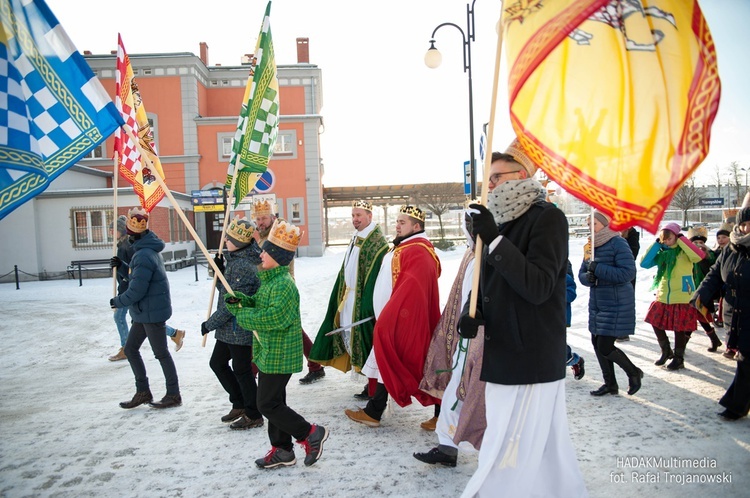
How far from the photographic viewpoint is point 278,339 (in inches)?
141

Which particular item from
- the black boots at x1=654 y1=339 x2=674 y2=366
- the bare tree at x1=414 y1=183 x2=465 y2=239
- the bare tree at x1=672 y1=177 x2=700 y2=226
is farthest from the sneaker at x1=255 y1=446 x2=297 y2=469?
the bare tree at x1=672 y1=177 x2=700 y2=226

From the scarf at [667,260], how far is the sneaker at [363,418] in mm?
4224

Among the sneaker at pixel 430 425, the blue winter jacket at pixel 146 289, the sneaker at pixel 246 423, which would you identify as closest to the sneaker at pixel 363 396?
the sneaker at pixel 430 425

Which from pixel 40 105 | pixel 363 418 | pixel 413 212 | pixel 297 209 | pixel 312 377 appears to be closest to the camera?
pixel 40 105

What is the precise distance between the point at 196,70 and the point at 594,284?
93.3 feet

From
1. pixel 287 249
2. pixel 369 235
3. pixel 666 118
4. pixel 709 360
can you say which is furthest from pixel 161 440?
pixel 709 360

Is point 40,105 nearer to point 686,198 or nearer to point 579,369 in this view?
point 579,369

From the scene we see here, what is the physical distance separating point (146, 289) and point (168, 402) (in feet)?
3.97

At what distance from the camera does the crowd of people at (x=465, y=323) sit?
2.55 metres

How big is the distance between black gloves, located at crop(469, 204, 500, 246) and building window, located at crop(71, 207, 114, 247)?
21.0 meters

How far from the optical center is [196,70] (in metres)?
28.1

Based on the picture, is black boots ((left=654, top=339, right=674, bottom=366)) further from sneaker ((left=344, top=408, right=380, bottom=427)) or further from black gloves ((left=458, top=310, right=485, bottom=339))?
black gloves ((left=458, top=310, right=485, bottom=339))

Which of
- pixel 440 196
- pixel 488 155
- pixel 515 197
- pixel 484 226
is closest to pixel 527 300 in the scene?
pixel 484 226

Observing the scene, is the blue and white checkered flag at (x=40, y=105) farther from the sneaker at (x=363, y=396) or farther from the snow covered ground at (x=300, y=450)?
the sneaker at (x=363, y=396)
